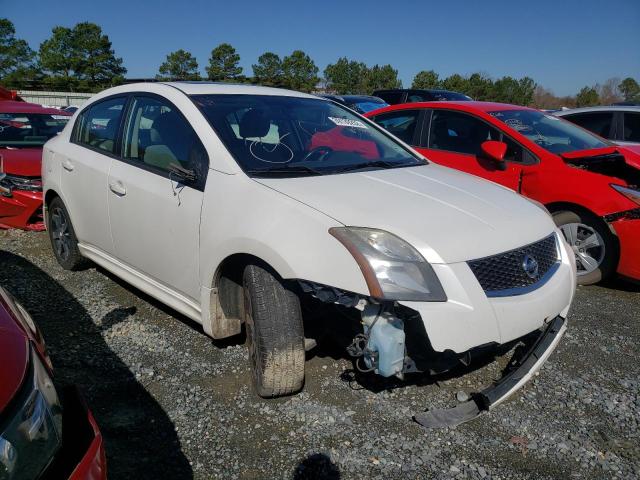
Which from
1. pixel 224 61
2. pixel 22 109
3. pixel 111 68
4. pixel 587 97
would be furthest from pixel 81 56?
pixel 22 109

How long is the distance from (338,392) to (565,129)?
3984 millimetres

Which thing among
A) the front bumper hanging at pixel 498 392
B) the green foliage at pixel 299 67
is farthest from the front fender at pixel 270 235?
the green foliage at pixel 299 67

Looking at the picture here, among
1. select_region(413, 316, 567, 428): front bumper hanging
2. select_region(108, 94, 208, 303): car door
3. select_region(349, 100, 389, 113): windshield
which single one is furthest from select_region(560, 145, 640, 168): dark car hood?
select_region(349, 100, 389, 113): windshield

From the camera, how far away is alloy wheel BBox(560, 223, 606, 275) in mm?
4312

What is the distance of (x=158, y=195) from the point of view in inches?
118

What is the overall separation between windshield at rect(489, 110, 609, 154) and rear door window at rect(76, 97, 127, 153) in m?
3.51

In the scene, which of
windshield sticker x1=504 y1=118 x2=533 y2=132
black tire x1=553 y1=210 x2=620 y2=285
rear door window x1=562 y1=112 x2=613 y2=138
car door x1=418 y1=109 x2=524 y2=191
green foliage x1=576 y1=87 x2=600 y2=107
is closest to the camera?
black tire x1=553 y1=210 x2=620 y2=285

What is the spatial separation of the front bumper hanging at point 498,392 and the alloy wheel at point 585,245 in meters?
1.98

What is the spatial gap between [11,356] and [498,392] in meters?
2.04

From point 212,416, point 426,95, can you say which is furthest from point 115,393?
point 426,95

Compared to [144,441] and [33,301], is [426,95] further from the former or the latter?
[144,441]

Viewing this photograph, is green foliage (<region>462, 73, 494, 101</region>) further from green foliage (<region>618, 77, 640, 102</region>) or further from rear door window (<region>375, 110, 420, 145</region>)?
rear door window (<region>375, 110, 420, 145</region>)

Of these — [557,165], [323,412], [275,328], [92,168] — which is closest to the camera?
[275,328]

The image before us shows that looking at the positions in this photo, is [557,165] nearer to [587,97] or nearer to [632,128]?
[632,128]
